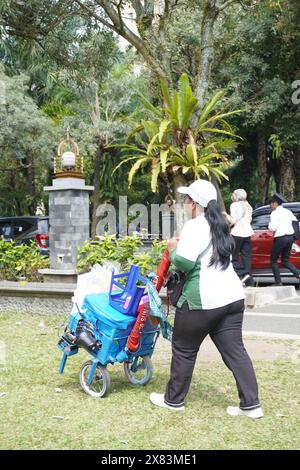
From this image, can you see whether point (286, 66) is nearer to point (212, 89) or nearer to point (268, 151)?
point (212, 89)

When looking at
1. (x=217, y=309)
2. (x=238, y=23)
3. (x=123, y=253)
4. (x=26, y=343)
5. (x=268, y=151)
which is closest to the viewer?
(x=217, y=309)

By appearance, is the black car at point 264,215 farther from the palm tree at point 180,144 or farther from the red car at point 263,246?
the palm tree at point 180,144

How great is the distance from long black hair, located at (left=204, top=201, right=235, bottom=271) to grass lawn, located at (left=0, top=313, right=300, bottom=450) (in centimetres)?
115

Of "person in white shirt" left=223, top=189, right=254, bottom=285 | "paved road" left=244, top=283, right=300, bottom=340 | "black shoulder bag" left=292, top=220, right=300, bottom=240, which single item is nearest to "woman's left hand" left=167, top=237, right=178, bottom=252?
"paved road" left=244, top=283, right=300, bottom=340

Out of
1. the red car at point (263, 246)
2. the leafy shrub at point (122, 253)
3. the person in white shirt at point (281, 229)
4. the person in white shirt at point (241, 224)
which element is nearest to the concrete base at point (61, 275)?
the leafy shrub at point (122, 253)

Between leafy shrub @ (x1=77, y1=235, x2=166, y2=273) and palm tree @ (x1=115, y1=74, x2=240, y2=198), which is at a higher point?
palm tree @ (x1=115, y1=74, x2=240, y2=198)

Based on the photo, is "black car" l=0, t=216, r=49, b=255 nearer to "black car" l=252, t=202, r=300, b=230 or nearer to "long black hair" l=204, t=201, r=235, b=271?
"black car" l=252, t=202, r=300, b=230

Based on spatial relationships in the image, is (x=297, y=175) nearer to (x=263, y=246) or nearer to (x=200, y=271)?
(x=263, y=246)

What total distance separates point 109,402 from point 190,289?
1198 mm

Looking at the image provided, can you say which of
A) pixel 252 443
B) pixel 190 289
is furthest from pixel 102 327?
pixel 252 443

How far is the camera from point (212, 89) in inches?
793

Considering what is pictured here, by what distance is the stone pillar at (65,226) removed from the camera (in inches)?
382

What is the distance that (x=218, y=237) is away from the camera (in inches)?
176

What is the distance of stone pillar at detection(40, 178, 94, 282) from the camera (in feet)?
31.9
